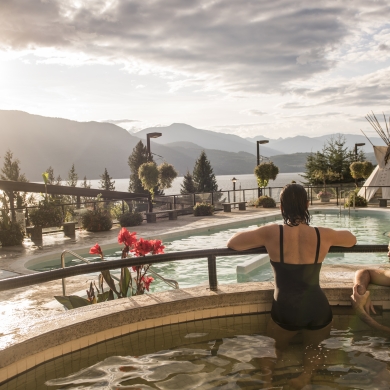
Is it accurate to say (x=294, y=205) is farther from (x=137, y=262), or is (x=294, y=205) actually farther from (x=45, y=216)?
(x=45, y=216)

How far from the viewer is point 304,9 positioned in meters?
10.6

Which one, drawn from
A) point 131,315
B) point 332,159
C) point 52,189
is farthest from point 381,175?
point 131,315

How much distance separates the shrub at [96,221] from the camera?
1477cm

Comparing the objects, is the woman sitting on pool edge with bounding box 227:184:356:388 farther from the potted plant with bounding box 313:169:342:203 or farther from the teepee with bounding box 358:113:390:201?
the potted plant with bounding box 313:169:342:203

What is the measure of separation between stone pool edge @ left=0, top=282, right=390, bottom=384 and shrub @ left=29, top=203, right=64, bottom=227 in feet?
34.2

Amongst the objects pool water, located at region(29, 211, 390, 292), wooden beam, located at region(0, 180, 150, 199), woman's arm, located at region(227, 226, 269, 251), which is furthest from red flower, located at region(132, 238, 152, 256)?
wooden beam, located at region(0, 180, 150, 199)

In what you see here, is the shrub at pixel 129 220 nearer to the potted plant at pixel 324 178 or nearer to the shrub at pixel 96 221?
the shrub at pixel 96 221

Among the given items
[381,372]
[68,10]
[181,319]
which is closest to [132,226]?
[68,10]

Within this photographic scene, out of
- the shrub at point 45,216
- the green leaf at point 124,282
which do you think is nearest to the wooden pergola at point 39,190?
the shrub at point 45,216

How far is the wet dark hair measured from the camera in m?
2.92

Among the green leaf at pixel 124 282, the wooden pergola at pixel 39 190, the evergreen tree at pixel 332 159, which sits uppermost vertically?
the evergreen tree at pixel 332 159

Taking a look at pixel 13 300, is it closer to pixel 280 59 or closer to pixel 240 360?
pixel 240 360

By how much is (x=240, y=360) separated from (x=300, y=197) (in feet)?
4.16

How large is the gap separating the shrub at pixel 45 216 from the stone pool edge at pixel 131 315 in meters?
10.4
